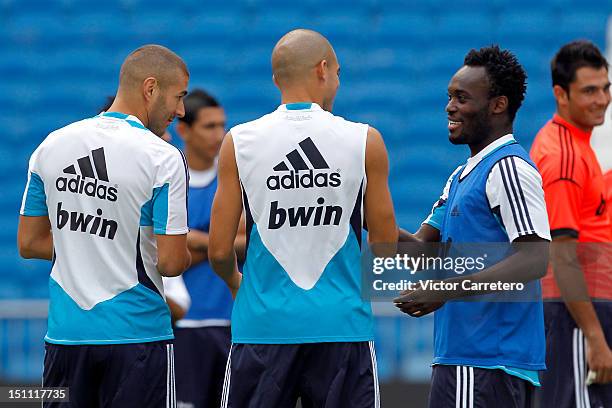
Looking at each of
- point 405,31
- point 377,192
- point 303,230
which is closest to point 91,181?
point 303,230

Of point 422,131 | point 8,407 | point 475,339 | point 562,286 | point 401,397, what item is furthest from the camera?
point 422,131

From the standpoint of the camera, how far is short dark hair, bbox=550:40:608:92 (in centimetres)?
573

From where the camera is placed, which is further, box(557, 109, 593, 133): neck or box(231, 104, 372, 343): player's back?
box(557, 109, 593, 133): neck

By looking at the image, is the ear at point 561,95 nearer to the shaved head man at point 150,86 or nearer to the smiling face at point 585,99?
the smiling face at point 585,99

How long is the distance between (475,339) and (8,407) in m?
3.07

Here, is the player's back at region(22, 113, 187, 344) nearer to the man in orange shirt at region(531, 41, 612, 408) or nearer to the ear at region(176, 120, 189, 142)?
the man in orange shirt at region(531, 41, 612, 408)

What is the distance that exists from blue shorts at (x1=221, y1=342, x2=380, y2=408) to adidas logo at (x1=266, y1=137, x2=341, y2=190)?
0.63 meters

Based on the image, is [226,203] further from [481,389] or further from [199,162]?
[199,162]

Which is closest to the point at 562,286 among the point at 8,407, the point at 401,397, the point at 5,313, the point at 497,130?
the point at 497,130

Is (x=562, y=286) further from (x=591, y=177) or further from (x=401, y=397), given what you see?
(x=401, y=397)

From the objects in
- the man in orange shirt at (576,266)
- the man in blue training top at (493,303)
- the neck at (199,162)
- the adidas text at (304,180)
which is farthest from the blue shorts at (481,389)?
the neck at (199,162)

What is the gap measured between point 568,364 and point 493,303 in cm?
128

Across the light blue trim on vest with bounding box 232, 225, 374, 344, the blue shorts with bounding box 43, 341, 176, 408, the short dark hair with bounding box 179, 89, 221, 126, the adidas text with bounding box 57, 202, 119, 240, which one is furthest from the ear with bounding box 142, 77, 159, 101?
the short dark hair with bounding box 179, 89, 221, 126

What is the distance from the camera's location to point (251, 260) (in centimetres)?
438
